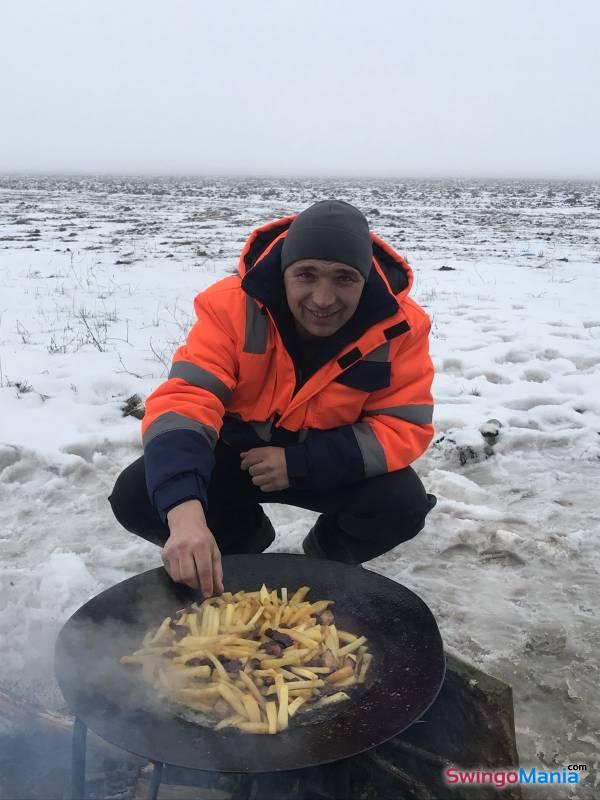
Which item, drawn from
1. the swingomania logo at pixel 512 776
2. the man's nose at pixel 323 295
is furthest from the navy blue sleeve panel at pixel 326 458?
the swingomania logo at pixel 512 776

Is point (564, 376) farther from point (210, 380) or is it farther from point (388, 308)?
point (210, 380)

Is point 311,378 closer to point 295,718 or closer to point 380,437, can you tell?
point 380,437

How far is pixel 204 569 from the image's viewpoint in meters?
2.13

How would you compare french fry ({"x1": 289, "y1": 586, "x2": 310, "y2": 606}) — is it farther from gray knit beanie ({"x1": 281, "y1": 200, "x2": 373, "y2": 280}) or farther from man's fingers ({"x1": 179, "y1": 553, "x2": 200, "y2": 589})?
gray knit beanie ({"x1": 281, "y1": 200, "x2": 373, "y2": 280})

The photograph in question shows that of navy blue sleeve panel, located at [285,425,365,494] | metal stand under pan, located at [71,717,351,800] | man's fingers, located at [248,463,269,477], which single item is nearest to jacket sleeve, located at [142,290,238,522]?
man's fingers, located at [248,463,269,477]

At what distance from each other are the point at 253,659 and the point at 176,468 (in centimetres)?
72

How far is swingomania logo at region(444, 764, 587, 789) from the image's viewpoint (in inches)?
80.2

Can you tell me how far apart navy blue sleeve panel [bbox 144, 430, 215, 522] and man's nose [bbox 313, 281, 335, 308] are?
0.71 m

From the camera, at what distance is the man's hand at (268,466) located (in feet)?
9.07

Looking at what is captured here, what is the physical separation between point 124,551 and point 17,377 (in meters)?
2.84

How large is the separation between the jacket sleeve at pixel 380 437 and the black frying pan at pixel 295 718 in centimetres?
38

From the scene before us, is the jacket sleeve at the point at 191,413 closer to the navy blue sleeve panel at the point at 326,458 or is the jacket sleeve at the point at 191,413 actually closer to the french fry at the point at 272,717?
the navy blue sleeve panel at the point at 326,458

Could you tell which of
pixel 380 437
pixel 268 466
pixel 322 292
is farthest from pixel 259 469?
pixel 322 292

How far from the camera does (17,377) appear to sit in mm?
5672
